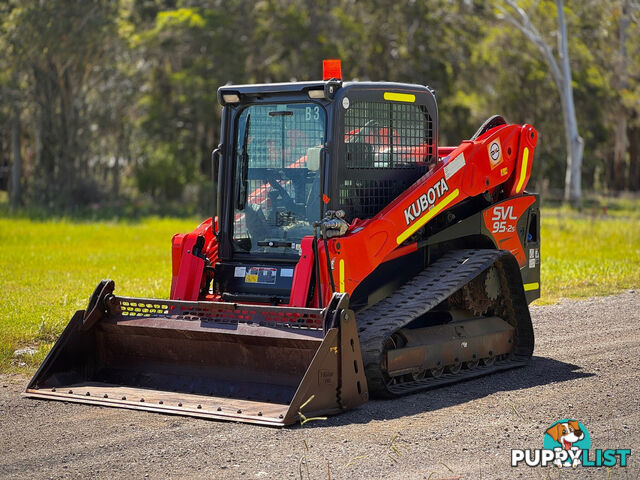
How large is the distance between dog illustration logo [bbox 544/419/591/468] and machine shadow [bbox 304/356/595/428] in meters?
1.09

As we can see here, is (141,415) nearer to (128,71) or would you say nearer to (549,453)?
(549,453)

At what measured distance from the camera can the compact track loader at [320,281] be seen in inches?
317

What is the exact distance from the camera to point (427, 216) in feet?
30.4

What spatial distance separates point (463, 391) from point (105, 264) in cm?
1189

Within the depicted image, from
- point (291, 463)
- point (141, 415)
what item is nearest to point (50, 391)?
point (141, 415)

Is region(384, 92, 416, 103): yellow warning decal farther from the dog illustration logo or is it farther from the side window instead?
the dog illustration logo

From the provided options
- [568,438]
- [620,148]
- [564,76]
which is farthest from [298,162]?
[620,148]


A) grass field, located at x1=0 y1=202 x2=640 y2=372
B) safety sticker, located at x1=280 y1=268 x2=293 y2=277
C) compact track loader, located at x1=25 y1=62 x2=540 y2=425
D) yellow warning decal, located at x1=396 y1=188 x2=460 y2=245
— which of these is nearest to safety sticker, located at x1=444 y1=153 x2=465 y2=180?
compact track loader, located at x1=25 y1=62 x2=540 y2=425

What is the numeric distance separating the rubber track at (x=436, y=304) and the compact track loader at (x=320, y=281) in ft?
0.06

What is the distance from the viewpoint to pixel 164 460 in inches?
260

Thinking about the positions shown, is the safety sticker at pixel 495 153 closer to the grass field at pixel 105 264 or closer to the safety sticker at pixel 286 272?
the safety sticker at pixel 286 272

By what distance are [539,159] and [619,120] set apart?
4.39 metres

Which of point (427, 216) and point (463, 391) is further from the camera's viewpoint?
point (427, 216)

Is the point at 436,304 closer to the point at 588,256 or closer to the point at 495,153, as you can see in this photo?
the point at 495,153
